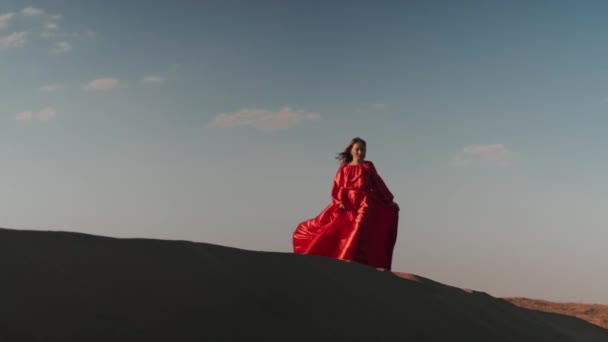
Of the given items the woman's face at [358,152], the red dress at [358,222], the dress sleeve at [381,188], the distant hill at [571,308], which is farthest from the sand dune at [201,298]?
the distant hill at [571,308]

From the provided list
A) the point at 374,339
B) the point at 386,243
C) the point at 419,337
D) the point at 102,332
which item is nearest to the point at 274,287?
the point at 374,339

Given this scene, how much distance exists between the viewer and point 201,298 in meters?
3.40

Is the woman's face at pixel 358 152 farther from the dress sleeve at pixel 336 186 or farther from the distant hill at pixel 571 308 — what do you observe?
the distant hill at pixel 571 308

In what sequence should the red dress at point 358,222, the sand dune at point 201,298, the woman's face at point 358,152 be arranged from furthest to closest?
the woman's face at point 358,152 < the red dress at point 358,222 < the sand dune at point 201,298

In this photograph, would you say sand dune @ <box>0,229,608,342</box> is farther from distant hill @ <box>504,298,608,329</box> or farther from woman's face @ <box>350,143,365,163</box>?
distant hill @ <box>504,298,608,329</box>

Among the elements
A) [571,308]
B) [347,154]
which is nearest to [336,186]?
[347,154]

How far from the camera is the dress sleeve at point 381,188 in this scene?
8.88 m

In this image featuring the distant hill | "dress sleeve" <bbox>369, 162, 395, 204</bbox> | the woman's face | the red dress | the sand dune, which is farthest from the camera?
the distant hill

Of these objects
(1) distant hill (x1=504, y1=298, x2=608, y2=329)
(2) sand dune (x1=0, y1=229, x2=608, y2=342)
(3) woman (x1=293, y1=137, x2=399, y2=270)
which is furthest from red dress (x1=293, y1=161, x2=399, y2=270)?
(1) distant hill (x1=504, y1=298, x2=608, y2=329)

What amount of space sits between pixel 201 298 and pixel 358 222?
17.6 feet

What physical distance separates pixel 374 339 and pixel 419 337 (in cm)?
40

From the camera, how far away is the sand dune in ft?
9.39

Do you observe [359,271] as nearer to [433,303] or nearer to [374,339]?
[433,303]

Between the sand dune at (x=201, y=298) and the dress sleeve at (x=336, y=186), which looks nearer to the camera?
the sand dune at (x=201, y=298)
